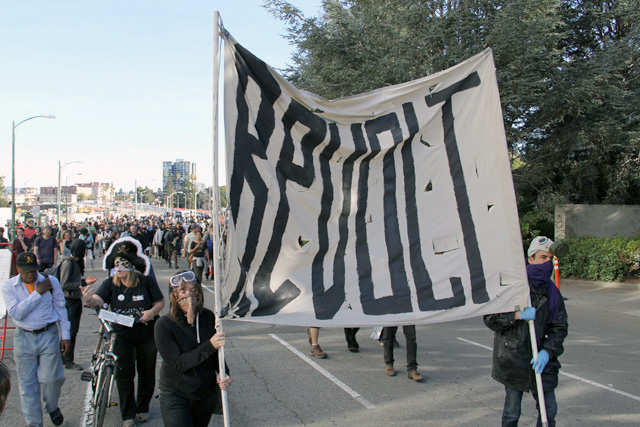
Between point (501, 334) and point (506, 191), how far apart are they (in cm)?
116

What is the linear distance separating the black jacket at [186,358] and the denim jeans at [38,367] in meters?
1.93

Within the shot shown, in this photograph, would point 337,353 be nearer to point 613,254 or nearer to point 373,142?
point 373,142

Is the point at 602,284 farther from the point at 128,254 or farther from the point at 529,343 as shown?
the point at 128,254

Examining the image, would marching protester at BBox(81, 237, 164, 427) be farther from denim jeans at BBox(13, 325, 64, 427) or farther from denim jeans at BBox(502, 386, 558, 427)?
denim jeans at BBox(502, 386, 558, 427)

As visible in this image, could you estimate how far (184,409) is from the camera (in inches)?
135

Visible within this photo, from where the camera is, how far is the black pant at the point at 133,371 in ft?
16.2

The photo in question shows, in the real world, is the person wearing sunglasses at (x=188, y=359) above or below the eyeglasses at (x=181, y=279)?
below

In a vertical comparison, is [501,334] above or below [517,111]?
below

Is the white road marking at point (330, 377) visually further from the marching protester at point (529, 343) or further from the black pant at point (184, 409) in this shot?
the black pant at point (184, 409)

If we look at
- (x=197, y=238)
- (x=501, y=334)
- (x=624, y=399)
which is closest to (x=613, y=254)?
(x=624, y=399)

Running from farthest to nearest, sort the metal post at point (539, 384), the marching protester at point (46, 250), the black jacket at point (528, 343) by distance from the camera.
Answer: the marching protester at point (46, 250)
the black jacket at point (528, 343)
the metal post at point (539, 384)

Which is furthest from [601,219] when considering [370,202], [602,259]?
[370,202]

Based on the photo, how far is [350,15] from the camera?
17609 mm

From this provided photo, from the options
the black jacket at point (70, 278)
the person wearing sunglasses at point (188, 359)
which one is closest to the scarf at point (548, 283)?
the person wearing sunglasses at point (188, 359)
